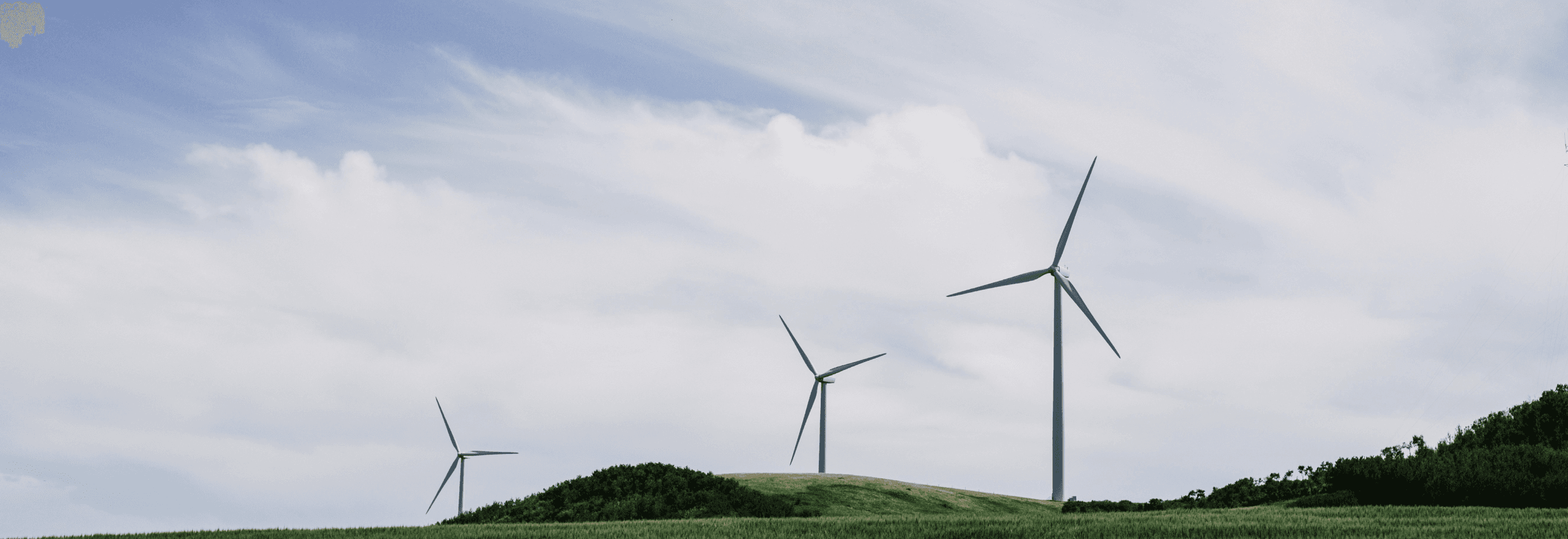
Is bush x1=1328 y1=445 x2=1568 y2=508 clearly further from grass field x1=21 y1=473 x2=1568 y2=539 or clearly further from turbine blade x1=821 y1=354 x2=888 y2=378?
turbine blade x1=821 y1=354 x2=888 y2=378

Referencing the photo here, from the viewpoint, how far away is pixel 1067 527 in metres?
23.1

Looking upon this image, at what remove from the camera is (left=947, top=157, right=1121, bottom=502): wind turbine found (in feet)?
165

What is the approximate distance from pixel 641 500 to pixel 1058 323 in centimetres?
2185

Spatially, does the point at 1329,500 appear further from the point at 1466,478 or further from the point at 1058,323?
the point at 1058,323

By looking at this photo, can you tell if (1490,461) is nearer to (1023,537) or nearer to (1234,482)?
(1234,482)

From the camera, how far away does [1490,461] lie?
2989 centimetres

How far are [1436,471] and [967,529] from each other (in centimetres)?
1473

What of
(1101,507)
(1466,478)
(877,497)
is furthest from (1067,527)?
(877,497)

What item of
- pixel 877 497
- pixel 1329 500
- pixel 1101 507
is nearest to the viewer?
pixel 1329 500

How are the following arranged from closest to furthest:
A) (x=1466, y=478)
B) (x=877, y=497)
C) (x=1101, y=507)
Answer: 1. (x=1466, y=478)
2. (x=1101, y=507)
3. (x=877, y=497)

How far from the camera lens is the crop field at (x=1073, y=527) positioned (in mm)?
21734

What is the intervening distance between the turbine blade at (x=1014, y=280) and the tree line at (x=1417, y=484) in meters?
15.4

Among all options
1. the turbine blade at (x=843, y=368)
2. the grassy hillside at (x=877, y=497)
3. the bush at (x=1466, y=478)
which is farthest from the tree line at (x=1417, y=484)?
the turbine blade at (x=843, y=368)

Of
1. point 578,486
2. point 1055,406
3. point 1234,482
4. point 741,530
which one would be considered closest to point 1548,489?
point 1234,482
